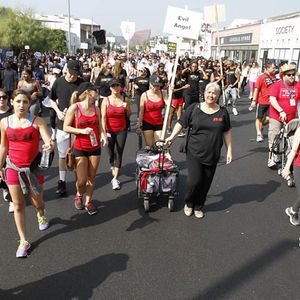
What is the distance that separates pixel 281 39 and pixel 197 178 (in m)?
33.1

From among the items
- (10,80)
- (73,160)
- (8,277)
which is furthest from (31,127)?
(10,80)

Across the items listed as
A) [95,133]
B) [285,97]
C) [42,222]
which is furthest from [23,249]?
[285,97]

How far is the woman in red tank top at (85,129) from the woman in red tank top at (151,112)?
1.40 meters

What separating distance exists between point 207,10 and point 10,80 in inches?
268

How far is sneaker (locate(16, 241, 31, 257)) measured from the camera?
3.74 meters

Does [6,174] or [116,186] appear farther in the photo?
[116,186]

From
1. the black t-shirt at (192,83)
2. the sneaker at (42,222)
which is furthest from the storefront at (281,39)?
the sneaker at (42,222)

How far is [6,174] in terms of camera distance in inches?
147

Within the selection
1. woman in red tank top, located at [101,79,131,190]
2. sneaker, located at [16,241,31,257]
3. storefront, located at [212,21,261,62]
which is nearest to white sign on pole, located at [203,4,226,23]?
woman in red tank top, located at [101,79,131,190]

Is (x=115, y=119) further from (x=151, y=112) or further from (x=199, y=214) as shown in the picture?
(x=199, y=214)

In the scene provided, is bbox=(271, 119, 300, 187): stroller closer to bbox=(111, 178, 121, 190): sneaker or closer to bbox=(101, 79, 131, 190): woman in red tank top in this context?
bbox=(101, 79, 131, 190): woman in red tank top

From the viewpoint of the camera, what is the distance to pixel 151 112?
19.4 ft

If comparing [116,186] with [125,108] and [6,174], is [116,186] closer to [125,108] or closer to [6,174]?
[125,108]

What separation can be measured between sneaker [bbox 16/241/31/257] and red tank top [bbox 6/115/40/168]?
86 cm
